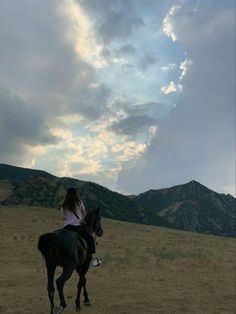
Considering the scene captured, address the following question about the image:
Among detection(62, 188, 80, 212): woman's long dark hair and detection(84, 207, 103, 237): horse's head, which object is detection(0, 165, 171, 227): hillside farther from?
detection(62, 188, 80, 212): woman's long dark hair

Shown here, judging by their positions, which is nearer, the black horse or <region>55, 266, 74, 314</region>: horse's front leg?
<region>55, 266, 74, 314</region>: horse's front leg

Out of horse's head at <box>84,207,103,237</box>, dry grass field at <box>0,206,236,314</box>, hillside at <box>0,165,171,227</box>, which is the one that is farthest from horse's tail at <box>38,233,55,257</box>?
hillside at <box>0,165,171,227</box>

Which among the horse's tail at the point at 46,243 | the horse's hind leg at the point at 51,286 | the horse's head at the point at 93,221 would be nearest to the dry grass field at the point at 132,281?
the horse's hind leg at the point at 51,286

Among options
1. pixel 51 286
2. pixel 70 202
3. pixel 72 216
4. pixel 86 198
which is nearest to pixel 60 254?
pixel 51 286

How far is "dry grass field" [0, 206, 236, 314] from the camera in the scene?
1295 centimetres

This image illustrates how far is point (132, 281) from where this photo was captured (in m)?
18.0

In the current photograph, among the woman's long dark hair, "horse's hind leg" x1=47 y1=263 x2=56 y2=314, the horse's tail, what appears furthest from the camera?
the woman's long dark hair

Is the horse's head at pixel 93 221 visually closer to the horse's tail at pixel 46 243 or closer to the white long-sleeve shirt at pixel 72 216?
the white long-sleeve shirt at pixel 72 216

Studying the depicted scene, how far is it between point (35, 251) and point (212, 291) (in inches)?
465

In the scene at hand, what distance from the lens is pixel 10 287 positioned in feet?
51.8

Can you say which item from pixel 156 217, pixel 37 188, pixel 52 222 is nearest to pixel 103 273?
pixel 52 222

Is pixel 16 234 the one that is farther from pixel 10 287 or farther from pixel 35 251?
pixel 10 287

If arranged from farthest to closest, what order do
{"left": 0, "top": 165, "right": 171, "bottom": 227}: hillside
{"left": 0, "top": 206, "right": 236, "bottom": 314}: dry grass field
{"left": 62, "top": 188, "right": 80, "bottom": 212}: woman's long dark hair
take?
{"left": 0, "top": 165, "right": 171, "bottom": 227}: hillside → {"left": 0, "top": 206, "right": 236, "bottom": 314}: dry grass field → {"left": 62, "top": 188, "right": 80, "bottom": 212}: woman's long dark hair

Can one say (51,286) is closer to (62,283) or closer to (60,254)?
(62,283)
